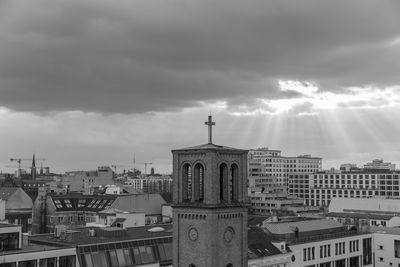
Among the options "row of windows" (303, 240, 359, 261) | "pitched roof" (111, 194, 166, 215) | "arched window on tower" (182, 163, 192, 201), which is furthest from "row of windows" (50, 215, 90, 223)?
"arched window on tower" (182, 163, 192, 201)

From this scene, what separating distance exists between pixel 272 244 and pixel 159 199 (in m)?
63.9

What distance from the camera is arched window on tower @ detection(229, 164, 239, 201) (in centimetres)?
5391

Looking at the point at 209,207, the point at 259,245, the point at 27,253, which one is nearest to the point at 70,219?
the point at 259,245

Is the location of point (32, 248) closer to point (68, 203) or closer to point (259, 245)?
point (259, 245)

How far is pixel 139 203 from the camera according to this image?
14050cm

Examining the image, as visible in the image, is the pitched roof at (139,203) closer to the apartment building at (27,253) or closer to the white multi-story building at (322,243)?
the white multi-story building at (322,243)

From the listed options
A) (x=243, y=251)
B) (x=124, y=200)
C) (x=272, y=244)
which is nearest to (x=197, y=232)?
(x=243, y=251)

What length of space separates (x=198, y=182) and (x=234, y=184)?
3718 millimetres

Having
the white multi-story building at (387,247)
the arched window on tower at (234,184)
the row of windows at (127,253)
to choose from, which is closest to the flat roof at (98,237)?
the row of windows at (127,253)

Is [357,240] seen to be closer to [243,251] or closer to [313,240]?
[313,240]

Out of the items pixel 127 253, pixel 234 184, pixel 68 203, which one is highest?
pixel 234 184

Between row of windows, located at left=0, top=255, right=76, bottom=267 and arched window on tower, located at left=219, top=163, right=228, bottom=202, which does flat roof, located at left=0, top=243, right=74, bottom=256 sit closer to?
row of windows, located at left=0, top=255, right=76, bottom=267

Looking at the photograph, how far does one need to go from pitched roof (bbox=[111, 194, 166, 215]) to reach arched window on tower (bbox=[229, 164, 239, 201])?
84.6m

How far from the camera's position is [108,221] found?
358ft
